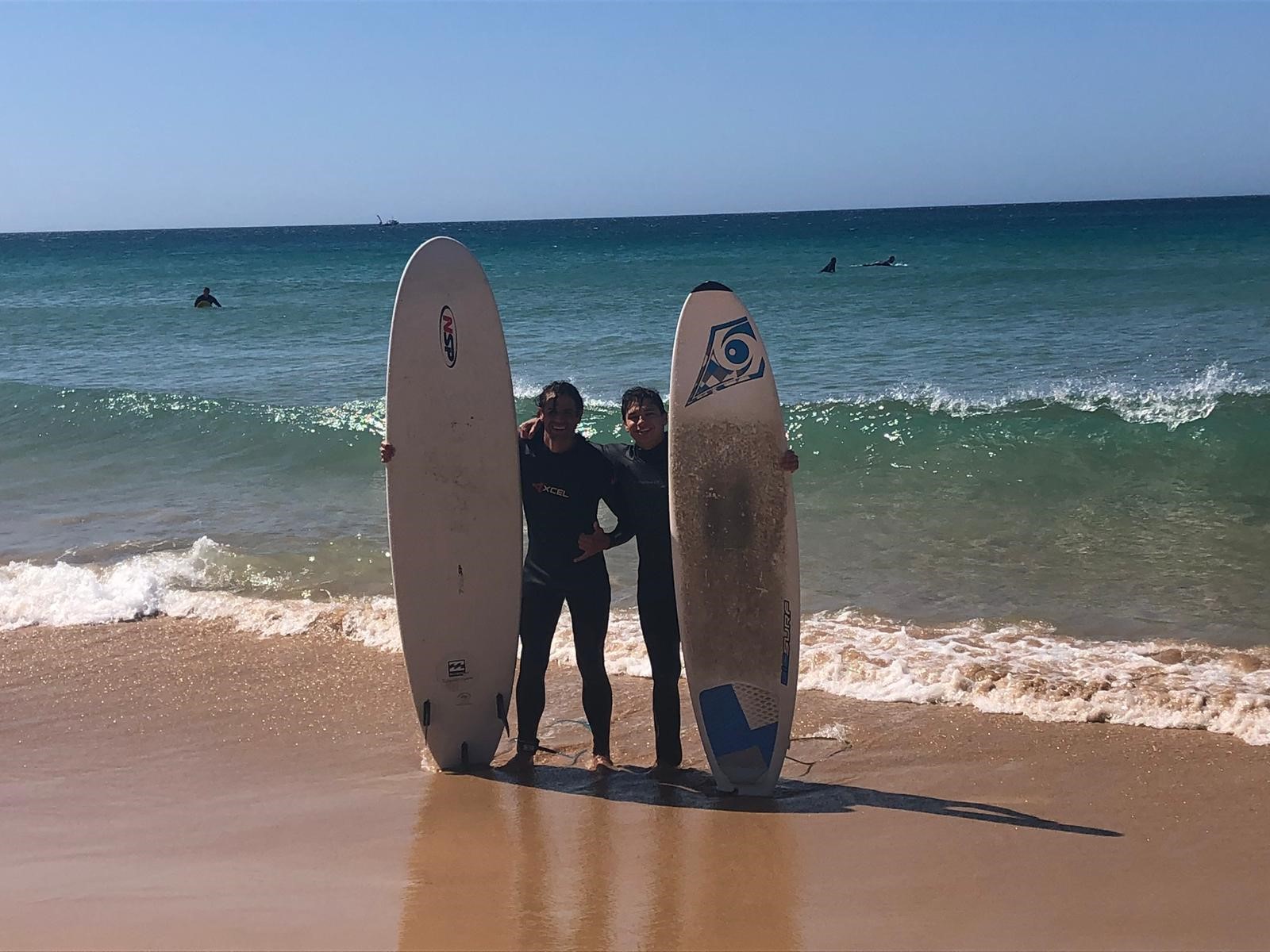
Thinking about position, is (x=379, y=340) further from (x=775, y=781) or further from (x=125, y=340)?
(x=775, y=781)

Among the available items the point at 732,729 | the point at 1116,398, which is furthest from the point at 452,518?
the point at 1116,398

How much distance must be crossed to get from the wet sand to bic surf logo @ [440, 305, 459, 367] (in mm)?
1464

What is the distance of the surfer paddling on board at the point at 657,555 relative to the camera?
13.3 feet

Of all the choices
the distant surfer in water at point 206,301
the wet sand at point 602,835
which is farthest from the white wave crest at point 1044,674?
the distant surfer in water at point 206,301

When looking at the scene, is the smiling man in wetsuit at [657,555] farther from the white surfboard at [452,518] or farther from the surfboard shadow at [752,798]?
the white surfboard at [452,518]

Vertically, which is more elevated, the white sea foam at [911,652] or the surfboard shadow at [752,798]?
the white sea foam at [911,652]

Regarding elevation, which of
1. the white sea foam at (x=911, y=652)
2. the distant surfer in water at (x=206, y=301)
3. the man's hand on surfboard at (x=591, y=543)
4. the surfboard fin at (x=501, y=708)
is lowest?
the white sea foam at (x=911, y=652)

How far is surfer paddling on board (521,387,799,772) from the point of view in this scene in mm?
4062

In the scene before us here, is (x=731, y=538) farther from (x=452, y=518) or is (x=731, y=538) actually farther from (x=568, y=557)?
(x=452, y=518)

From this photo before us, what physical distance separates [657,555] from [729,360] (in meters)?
0.74

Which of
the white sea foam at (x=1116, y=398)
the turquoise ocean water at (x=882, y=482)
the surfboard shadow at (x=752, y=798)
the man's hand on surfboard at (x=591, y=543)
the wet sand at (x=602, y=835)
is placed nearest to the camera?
the wet sand at (x=602, y=835)

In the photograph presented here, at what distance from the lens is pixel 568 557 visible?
13.3 feet

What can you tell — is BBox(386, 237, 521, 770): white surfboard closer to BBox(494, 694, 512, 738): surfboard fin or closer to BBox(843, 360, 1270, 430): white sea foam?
BBox(494, 694, 512, 738): surfboard fin

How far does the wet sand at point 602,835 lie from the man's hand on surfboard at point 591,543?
2.55 ft
